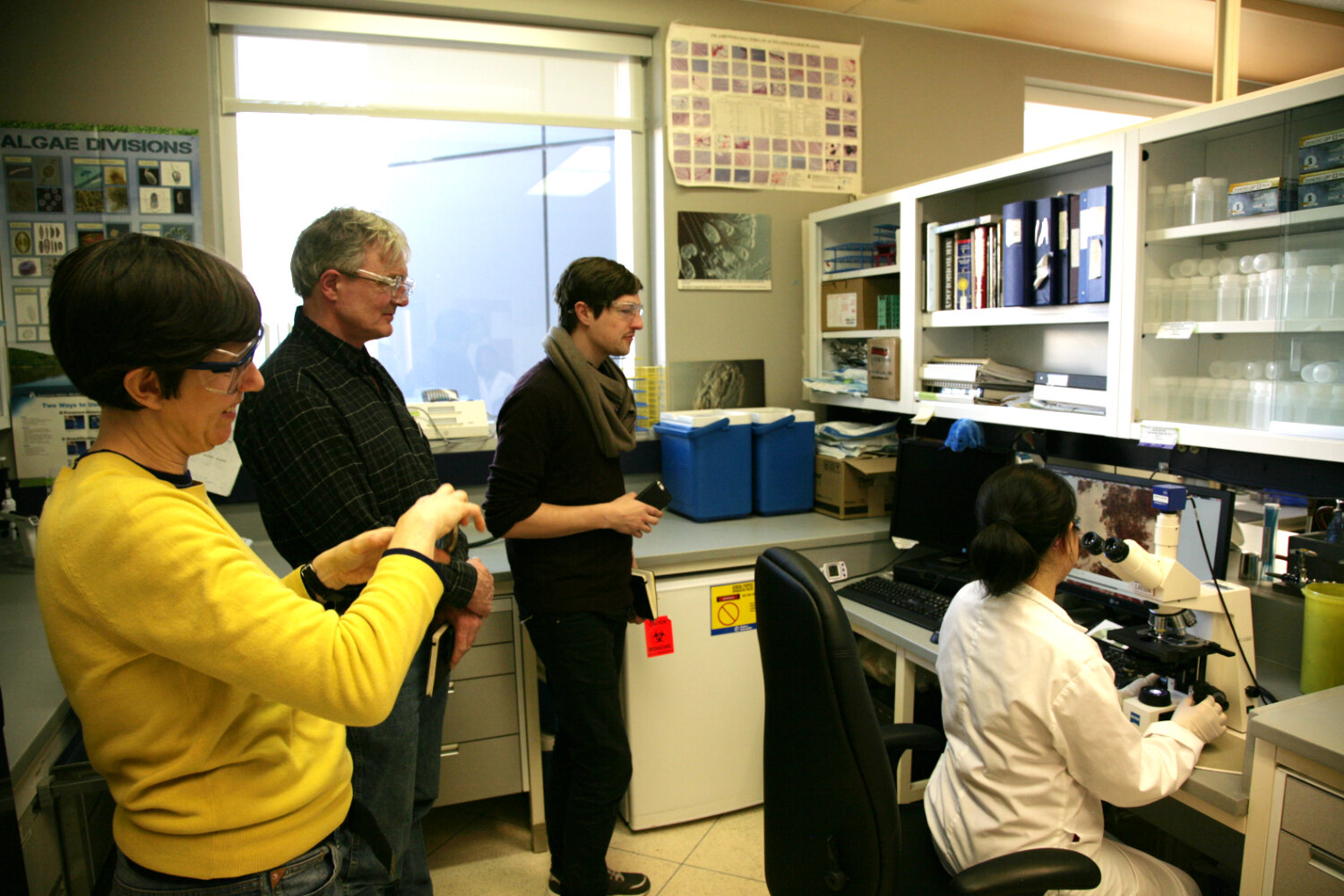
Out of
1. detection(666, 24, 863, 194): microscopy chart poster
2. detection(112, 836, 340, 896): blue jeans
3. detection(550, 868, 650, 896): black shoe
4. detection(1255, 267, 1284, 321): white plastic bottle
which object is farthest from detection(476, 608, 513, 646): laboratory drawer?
detection(1255, 267, 1284, 321): white plastic bottle

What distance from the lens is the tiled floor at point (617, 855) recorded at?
224 centimetres

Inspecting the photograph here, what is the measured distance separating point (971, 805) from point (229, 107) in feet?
9.40

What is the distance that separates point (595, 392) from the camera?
1.93 metres

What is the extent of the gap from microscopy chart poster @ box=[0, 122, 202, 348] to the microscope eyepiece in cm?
258

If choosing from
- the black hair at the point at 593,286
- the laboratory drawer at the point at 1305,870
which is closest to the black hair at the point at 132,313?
the black hair at the point at 593,286

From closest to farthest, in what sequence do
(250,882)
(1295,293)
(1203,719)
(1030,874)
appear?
1. (250,882)
2. (1030,874)
3. (1203,719)
4. (1295,293)

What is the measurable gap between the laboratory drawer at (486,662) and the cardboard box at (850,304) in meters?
1.66

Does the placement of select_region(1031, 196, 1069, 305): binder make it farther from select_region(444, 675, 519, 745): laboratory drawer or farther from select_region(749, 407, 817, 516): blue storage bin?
select_region(444, 675, 519, 745): laboratory drawer

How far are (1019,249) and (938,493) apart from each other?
2.41 feet

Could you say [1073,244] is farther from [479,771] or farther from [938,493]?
[479,771]

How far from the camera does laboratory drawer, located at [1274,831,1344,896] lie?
3.92ft

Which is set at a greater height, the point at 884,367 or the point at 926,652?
the point at 884,367

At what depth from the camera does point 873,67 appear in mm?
3289

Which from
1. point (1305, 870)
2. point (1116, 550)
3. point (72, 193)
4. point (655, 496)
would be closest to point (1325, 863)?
point (1305, 870)
